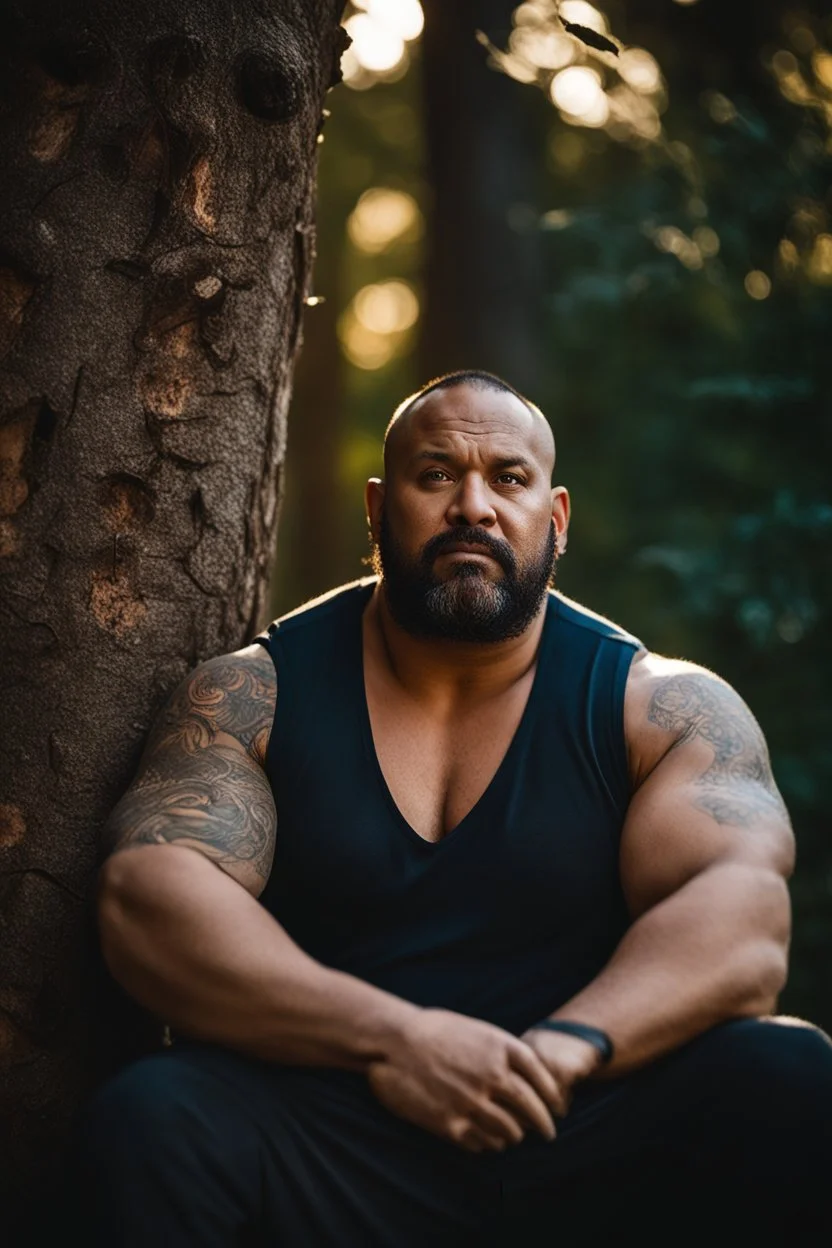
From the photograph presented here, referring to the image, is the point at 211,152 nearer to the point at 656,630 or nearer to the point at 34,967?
the point at 34,967

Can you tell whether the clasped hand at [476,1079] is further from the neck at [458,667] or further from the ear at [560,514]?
the ear at [560,514]

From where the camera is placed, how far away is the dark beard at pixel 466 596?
3236mm

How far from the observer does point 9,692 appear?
3.16 meters

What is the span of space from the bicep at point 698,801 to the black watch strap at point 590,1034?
410 millimetres

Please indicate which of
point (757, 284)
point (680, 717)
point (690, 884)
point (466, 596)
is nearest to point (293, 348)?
point (466, 596)

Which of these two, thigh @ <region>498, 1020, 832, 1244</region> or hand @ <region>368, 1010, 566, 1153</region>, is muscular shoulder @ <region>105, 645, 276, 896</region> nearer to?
hand @ <region>368, 1010, 566, 1153</region>

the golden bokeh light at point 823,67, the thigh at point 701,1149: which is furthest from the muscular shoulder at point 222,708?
the golden bokeh light at point 823,67

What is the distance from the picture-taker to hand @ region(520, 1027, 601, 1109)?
2.49 m

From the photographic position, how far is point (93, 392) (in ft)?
10.5

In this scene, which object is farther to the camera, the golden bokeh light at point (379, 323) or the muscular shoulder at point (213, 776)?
the golden bokeh light at point (379, 323)

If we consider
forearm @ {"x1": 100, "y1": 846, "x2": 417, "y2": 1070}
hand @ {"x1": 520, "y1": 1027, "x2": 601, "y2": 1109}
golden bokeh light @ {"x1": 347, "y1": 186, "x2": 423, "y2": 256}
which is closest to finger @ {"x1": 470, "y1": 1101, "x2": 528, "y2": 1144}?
hand @ {"x1": 520, "y1": 1027, "x2": 601, "y2": 1109}

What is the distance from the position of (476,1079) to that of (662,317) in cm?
721

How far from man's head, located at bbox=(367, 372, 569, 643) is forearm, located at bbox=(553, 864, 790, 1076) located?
91 centimetres

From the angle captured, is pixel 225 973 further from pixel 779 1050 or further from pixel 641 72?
pixel 641 72
